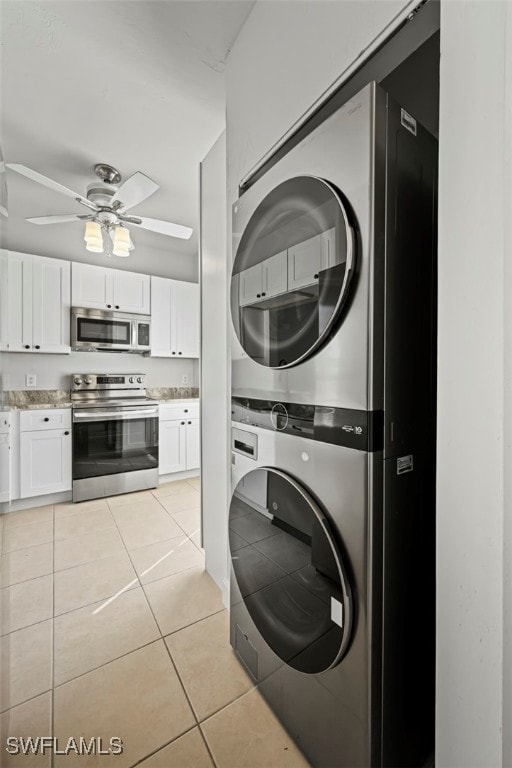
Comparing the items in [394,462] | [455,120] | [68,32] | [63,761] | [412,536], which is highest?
[68,32]

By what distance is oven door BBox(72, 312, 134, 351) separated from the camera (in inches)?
132

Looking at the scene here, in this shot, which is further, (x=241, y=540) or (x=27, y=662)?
(x=27, y=662)

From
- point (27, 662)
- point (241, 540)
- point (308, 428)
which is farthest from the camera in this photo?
point (27, 662)

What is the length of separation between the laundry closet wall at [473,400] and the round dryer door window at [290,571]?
24 centimetres

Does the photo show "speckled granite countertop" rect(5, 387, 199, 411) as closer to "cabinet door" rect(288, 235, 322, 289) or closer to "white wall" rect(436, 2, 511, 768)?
"cabinet door" rect(288, 235, 322, 289)

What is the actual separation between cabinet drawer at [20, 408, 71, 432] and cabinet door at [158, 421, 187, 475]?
0.92m

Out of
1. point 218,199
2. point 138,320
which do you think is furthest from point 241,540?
point 138,320

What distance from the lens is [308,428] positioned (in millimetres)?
926

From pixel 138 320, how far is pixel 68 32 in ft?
7.88

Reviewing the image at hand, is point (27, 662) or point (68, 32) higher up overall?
point (68, 32)

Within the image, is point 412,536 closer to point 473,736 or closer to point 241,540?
point 473,736

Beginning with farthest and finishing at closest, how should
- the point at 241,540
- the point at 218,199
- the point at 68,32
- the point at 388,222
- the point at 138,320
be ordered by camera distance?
1. the point at 138,320
2. the point at 218,199
3. the point at 68,32
4. the point at 241,540
5. the point at 388,222

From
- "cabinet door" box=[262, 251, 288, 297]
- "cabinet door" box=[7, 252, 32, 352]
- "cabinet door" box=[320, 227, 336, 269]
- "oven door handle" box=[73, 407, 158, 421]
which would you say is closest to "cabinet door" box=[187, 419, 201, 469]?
"oven door handle" box=[73, 407, 158, 421]

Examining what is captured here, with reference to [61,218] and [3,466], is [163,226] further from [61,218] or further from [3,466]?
[3,466]
